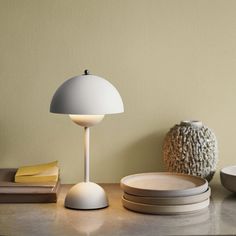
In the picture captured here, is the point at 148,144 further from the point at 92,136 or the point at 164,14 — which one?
the point at 164,14

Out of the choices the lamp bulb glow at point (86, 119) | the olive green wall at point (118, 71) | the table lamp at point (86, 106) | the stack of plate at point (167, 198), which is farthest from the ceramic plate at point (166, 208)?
the olive green wall at point (118, 71)

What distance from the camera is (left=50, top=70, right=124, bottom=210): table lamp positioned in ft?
4.62

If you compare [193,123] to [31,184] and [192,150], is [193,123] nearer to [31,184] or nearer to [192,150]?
[192,150]

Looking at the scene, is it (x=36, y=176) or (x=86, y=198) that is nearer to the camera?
(x=86, y=198)

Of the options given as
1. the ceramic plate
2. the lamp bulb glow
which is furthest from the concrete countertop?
the lamp bulb glow

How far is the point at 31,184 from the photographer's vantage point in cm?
156

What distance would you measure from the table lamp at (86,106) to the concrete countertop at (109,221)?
3 cm

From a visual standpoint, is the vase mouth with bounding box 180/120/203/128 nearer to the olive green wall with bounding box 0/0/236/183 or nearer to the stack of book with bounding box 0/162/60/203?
the olive green wall with bounding box 0/0/236/183

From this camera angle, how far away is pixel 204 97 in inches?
69.0

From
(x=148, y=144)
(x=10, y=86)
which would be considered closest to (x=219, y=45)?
(x=148, y=144)

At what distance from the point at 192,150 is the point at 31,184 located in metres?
0.47

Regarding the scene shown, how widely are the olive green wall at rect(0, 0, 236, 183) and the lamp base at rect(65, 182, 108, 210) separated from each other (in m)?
0.27

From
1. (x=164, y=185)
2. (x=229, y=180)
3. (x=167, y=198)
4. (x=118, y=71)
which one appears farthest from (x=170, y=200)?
(x=118, y=71)

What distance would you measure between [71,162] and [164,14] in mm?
545
